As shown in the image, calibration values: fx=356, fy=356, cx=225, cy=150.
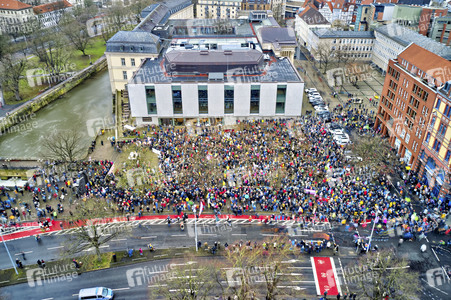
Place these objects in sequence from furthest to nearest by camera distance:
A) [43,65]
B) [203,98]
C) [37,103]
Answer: [43,65]
[37,103]
[203,98]

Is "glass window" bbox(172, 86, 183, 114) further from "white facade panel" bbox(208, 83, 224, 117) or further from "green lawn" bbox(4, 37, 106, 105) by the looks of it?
"green lawn" bbox(4, 37, 106, 105)

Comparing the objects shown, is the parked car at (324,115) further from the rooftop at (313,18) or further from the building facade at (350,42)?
the rooftop at (313,18)

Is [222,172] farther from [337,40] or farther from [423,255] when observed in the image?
[337,40]

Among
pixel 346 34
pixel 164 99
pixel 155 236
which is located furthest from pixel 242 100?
pixel 346 34

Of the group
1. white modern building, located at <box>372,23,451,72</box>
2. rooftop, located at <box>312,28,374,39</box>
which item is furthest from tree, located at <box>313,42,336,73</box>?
white modern building, located at <box>372,23,451,72</box>

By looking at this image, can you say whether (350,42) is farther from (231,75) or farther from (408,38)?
(231,75)

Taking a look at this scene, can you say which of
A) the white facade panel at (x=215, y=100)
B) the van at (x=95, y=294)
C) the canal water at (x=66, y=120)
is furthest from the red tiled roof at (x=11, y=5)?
the van at (x=95, y=294)

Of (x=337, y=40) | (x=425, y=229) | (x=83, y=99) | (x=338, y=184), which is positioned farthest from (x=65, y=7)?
(x=425, y=229)
